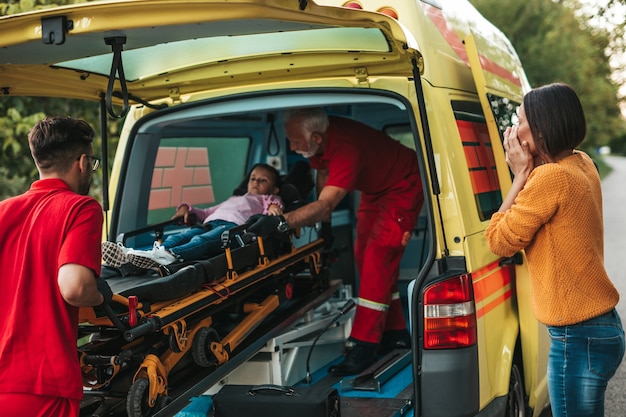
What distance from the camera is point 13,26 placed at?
10.2 feet

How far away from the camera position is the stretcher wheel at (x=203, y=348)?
407 cm

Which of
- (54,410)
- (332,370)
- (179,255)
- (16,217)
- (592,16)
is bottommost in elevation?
(332,370)

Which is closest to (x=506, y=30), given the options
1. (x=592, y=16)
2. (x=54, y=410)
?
(x=592, y=16)

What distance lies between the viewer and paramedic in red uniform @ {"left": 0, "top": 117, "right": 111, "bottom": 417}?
2812 mm

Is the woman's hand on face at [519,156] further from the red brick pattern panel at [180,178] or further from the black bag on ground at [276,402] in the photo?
the red brick pattern panel at [180,178]

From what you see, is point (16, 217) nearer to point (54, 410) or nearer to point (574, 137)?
point (54, 410)

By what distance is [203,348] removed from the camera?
161 inches

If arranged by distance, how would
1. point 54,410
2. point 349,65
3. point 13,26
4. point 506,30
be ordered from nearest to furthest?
point 54,410 → point 13,26 → point 349,65 → point 506,30

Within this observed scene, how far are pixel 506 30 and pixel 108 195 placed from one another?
20557 mm

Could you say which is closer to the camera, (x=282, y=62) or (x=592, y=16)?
(x=282, y=62)

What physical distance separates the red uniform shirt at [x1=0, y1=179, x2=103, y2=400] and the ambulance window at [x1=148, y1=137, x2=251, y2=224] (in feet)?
8.25

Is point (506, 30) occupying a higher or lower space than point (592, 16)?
higher

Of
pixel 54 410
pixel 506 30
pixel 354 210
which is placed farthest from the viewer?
pixel 506 30

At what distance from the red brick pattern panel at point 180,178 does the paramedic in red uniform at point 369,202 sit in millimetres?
919
